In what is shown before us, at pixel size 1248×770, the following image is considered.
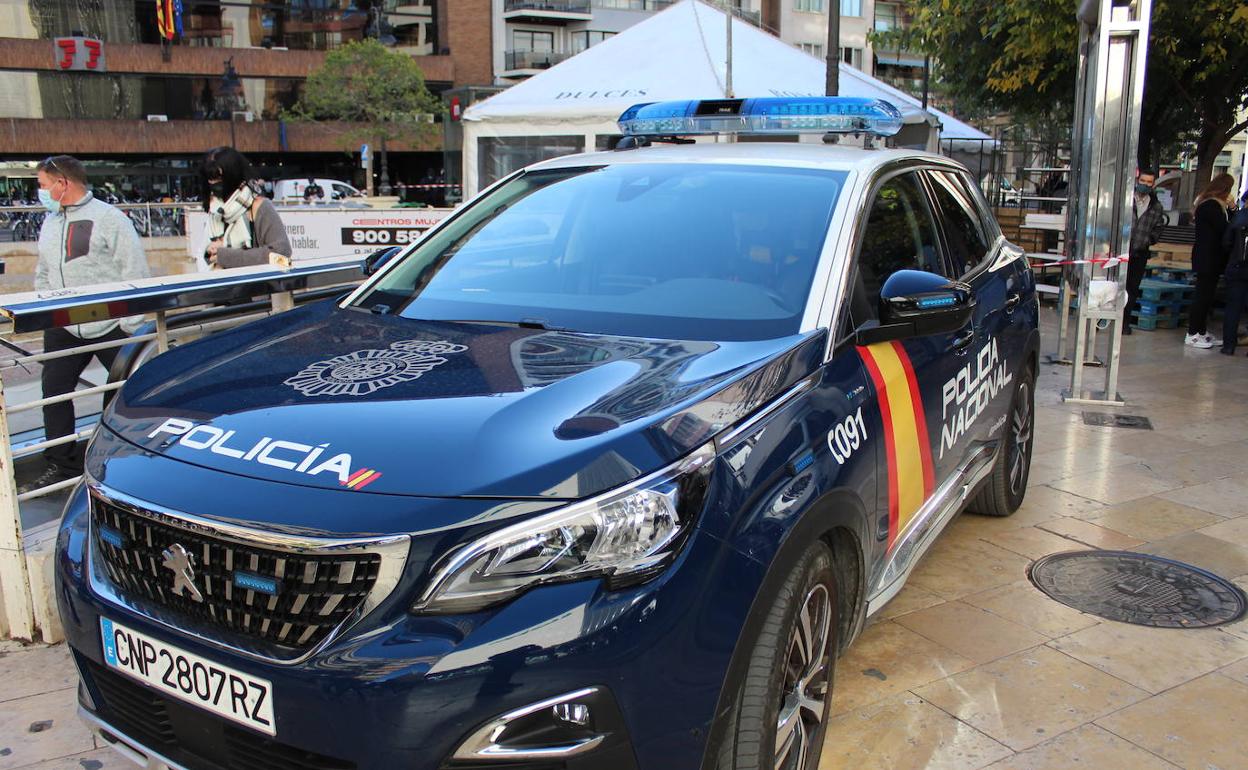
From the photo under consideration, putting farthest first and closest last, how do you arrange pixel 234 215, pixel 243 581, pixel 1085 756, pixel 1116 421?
pixel 1116 421
pixel 234 215
pixel 1085 756
pixel 243 581

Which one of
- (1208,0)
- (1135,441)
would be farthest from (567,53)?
(1135,441)

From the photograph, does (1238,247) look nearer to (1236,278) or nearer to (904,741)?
(1236,278)

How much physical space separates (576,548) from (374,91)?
52.7 m

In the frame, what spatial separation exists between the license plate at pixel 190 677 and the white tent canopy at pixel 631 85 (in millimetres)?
10679

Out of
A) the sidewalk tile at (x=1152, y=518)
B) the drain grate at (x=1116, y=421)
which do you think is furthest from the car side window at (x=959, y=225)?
the drain grate at (x=1116, y=421)

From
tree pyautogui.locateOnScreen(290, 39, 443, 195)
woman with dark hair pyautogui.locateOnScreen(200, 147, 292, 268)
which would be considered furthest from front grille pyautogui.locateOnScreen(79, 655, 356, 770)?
tree pyautogui.locateOnScreen(290, 39, 443, 195)

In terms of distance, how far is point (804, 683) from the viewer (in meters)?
2.57

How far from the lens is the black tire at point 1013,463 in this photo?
484cm

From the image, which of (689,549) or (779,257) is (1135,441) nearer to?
(779,257)

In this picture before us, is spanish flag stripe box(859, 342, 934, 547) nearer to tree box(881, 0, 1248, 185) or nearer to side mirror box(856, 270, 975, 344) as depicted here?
side mirror box(856, 270, 975, 344)

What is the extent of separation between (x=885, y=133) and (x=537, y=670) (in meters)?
3.16

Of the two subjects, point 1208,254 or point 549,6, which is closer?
point 1208,254

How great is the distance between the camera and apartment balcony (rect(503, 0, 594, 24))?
62.7 metres

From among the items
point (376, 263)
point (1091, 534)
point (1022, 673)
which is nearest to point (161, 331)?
point (376, 263)
